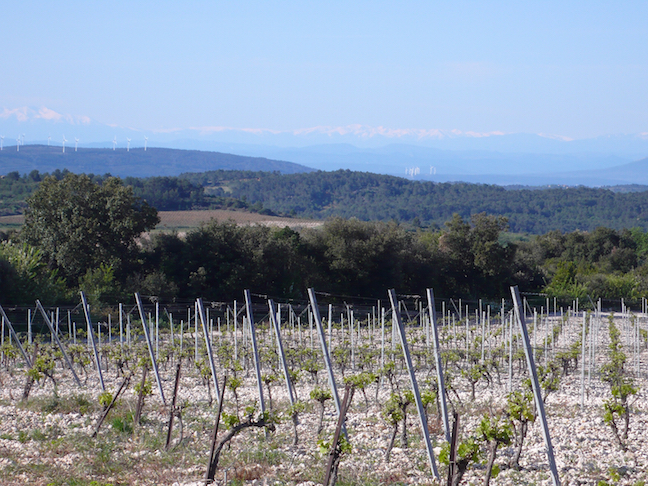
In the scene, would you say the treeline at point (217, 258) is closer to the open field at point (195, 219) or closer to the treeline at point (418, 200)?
the open field at point (195, 219)

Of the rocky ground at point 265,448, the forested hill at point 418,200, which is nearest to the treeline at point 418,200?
the forested hill at point 418,200

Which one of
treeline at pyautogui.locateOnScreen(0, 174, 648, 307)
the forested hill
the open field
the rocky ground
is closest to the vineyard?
the rocky ground

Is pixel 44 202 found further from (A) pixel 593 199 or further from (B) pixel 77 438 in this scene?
(A) pixel 593 199

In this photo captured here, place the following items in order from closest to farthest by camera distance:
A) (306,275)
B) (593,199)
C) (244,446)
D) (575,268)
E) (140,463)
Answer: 1. (140,463)
2. (244,446)
3. (306,275)
4. (575,268)
5. (593,199)

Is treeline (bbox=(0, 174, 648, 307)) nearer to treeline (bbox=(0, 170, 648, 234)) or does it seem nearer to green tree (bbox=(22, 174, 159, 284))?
green tree (bbox=(22, 174, 159, 284))

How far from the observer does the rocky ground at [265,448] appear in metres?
8.24

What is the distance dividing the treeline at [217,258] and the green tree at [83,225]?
0.16 ft

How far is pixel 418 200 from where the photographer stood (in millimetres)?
139250

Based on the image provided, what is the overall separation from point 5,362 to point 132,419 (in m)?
8.93

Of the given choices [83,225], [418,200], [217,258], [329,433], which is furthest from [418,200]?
[329,433]

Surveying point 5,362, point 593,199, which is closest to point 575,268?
point 5,362

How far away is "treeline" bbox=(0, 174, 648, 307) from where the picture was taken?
28109 millimetres

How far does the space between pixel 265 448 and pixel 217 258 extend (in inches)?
850

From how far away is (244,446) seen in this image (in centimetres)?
955
